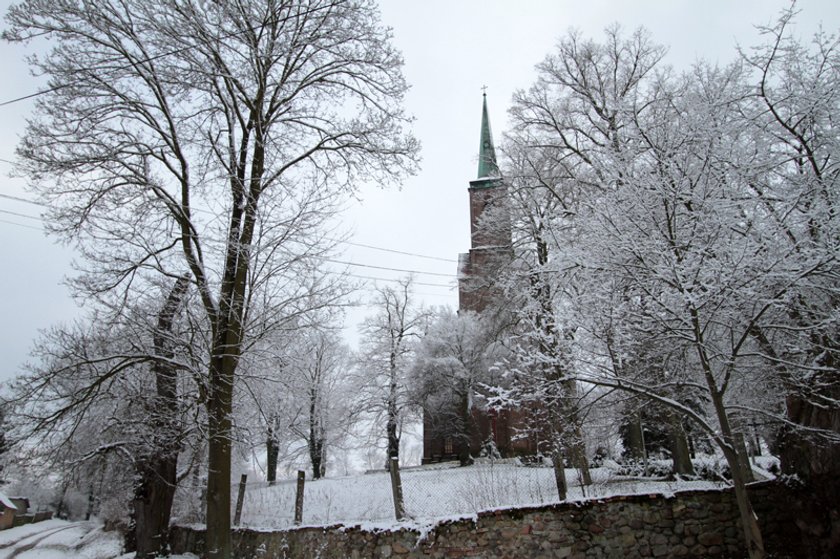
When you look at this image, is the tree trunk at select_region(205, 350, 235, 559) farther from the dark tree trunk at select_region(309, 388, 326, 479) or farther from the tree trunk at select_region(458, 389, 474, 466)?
the dark tree trunk at select_region(309, 388, 326, 479)

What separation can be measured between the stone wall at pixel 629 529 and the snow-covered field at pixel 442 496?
1.20 ft

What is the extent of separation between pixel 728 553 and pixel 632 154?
5366 millimetres

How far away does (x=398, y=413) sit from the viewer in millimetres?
24516

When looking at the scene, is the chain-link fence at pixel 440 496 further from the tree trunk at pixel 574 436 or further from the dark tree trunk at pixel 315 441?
the dark tree trunk at pixel 315 441

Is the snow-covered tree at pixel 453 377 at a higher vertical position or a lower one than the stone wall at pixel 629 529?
higher

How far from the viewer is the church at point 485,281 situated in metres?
13.8

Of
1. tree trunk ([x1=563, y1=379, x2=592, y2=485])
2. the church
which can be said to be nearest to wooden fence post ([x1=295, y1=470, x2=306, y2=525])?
the church

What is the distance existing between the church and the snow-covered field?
96 cm

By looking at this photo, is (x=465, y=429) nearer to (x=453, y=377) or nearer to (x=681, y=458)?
(x=453, y=377)

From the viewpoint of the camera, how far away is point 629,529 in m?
6.53

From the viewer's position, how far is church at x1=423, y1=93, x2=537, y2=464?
1380cm

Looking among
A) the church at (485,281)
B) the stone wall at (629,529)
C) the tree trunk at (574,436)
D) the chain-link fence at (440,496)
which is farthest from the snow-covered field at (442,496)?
the church at (485,281)

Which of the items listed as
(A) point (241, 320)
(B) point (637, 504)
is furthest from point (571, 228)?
(A) point (241, 320)

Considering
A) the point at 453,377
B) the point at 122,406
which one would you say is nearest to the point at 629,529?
the point at 122,406
